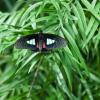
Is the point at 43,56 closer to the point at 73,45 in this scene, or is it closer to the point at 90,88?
the point at 73,45

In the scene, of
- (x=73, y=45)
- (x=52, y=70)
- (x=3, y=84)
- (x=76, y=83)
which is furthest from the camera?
(x=76, y=83)

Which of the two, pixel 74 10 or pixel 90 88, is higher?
pixel 74 10

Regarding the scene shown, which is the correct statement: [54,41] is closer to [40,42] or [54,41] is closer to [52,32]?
[40,42]

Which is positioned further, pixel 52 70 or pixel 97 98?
pixel 97 98

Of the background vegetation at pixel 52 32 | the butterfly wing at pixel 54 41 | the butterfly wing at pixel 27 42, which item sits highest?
the background vegetation at pixel 52 32

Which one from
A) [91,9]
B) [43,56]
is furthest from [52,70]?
[91,9]

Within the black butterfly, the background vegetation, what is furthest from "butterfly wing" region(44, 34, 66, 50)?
the background vegetation

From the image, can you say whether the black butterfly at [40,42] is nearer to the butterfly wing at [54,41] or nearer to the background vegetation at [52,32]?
the butterfly wing at [54,41]

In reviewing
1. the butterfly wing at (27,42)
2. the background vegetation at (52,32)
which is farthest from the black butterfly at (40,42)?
the background vegetation at (52,32)

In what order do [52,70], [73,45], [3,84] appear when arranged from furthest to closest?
[3,84] < [52,70] < [73,45]
